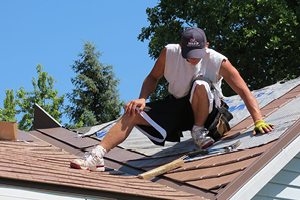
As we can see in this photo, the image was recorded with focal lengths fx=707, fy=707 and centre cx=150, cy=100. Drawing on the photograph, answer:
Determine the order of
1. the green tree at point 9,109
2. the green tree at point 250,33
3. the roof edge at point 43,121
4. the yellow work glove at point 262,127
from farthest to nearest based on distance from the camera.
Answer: the green tree at point 9,109
the green tree at point 250,33
the roof edge at point 43,121
the yellow work glove at point 262,127

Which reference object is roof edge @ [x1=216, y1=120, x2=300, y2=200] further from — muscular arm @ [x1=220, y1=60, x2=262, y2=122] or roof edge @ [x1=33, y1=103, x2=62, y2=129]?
roof edge @ [x1=33, y1=103, x2=62, y2=129]

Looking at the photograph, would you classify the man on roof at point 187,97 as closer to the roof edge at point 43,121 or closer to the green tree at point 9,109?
the roof edge at point 43,121

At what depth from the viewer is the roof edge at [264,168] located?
505cm

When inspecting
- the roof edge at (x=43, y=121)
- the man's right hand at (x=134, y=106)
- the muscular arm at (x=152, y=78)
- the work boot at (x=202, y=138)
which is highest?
the muscular arm at (x=152, y=78)

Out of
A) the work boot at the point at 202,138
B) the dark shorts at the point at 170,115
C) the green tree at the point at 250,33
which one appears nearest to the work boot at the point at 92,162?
the dark shorts at the point at 170,115

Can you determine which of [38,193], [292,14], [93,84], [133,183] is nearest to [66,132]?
[133,183]

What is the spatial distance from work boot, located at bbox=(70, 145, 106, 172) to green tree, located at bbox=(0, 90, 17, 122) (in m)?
21.4

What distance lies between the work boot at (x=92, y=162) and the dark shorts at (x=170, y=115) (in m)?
0.64

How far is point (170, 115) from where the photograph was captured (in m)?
6.42

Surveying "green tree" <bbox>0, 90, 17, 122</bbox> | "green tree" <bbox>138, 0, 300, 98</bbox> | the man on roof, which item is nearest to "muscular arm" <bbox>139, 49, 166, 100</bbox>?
the man on roof

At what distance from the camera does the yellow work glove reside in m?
5.82

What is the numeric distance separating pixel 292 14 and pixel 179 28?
369cm

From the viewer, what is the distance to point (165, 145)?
702cm

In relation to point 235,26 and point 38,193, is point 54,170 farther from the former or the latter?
point 235,26
